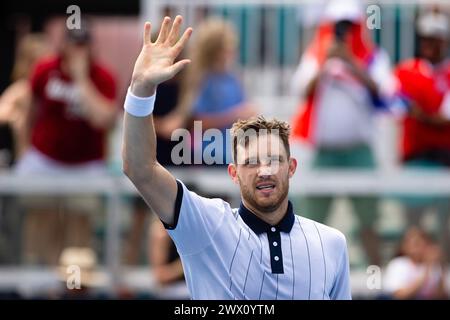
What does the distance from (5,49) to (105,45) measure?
1878 mm

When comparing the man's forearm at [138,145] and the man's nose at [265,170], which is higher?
the man's forearm at [138,145]

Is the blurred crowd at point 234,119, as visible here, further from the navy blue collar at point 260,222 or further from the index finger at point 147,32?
the index finger at point 147,32

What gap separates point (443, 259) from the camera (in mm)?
9789

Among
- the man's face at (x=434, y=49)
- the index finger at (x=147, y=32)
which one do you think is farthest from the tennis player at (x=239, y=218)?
the man's face at (x=434, y=49)

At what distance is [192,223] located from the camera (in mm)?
5098

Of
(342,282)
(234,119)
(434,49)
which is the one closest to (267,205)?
(342,282)

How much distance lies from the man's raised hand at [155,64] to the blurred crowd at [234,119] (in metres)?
4.71

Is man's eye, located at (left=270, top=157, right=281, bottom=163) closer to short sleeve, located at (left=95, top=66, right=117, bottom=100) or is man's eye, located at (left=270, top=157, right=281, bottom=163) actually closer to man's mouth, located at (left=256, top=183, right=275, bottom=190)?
A: man's mouth, located at (left=256, top=183, right=275, bottom=190)

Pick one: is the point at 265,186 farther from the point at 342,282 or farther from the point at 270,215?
the point at 342,282

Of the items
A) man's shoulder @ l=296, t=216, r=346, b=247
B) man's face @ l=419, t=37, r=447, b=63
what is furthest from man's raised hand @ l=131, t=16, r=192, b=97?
man's face @ l=419, t=37, r=447, b=63

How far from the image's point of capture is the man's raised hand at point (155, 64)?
493 cm

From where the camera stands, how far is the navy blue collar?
5235 mm

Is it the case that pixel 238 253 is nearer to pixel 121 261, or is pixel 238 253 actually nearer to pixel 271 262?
pixel 271 262

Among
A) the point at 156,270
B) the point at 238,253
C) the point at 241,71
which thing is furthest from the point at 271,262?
the point at 241,71
